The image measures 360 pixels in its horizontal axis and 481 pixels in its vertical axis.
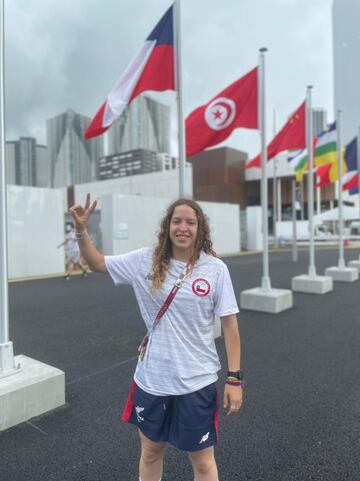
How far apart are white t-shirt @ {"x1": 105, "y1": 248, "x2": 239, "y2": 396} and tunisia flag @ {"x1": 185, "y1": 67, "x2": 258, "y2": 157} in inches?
197

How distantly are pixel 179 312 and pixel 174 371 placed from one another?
0.94ft

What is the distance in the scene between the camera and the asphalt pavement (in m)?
2.56

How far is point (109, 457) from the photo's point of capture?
2.67m

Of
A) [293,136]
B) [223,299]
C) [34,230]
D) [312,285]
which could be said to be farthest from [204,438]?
[34,230]

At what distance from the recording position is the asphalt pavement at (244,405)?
2.56 meters

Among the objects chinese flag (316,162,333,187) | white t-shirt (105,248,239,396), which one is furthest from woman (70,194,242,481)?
chinese flag (316,162,333,187)

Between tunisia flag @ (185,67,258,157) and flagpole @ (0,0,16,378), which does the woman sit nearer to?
flagpole @ (0,0,16,378)

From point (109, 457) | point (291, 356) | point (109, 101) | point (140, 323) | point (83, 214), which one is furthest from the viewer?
point (140, 323)

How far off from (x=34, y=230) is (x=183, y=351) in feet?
40.7

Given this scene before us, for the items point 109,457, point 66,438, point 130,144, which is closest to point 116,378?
Result: point 66,438

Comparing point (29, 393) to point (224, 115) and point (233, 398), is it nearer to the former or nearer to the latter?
point (233, 398)

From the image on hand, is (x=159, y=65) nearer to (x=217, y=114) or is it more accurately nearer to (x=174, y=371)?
(x=217, y=114)

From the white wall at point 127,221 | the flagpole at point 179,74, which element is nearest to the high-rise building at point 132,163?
the white wall at point 127,221

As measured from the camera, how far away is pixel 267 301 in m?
7.16
